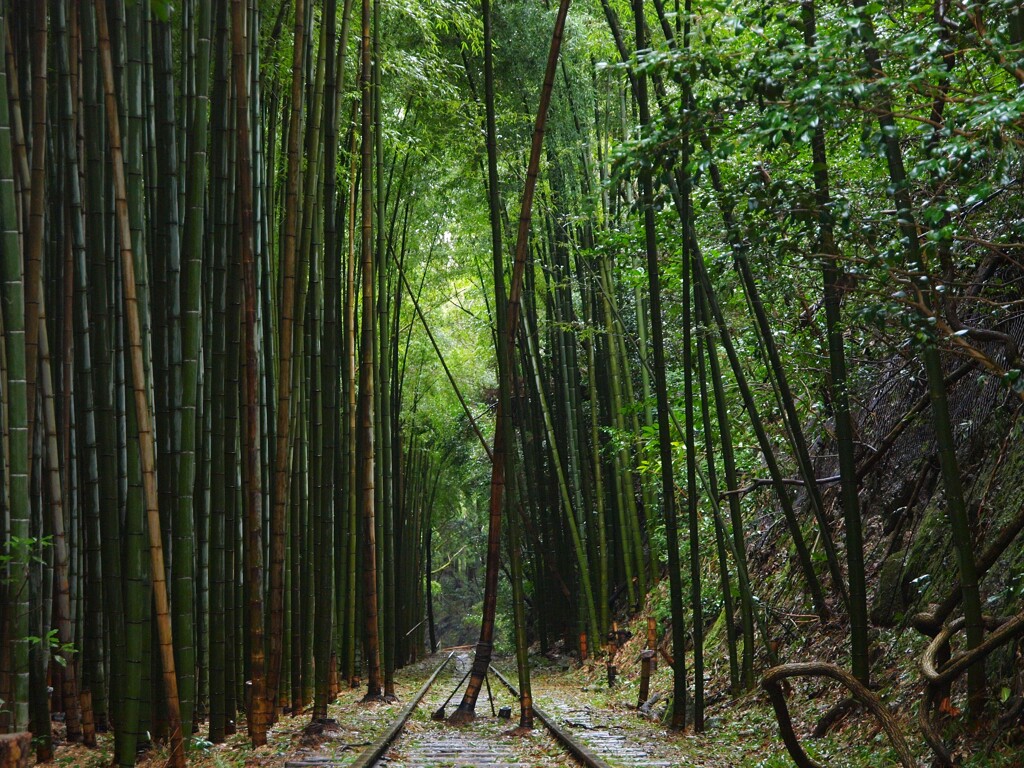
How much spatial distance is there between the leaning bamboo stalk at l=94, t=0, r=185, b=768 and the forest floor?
1.99 ft

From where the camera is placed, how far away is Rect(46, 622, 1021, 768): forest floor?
Answer: 4043mm

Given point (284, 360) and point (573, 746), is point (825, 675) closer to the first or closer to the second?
point (573, 746)

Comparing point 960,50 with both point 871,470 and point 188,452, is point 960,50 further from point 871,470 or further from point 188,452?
point 871,470

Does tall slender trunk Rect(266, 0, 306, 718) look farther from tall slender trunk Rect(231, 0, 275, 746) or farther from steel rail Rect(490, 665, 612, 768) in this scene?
steel rail Rect(490, 665, 612, 768)

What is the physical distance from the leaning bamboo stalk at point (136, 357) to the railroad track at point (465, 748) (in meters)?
0.84

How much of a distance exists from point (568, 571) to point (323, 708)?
7.21 metres

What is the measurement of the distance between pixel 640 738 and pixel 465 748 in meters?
0.95

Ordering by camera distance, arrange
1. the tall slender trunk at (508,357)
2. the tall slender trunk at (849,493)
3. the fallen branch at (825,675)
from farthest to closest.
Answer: the tall slender trunk at (508,357) < the tall slender trunk at (849,493) < the fallen branch at (825,675)

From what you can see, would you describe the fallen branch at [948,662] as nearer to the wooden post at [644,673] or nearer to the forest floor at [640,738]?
the forest floor at [640,738]

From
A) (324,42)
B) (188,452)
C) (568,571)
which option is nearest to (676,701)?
(188,452)

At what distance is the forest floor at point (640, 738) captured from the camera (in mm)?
4043

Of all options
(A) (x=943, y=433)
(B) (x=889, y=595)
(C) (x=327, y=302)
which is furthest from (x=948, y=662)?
(C) (x=327, y=302)

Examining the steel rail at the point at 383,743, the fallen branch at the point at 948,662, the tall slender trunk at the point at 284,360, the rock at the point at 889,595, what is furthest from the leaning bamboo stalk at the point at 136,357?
the rock at the point at 889,595

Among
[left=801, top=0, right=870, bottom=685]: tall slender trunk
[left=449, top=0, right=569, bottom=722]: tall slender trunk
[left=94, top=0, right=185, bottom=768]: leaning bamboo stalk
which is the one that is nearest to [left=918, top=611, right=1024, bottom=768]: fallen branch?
[left=801, top=0, right=870, bottom=685]: tall slender trunk
